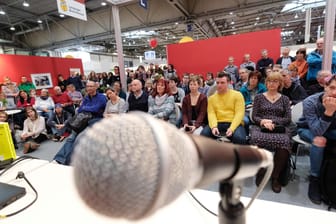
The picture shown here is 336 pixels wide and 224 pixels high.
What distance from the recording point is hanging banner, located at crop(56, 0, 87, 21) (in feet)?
11.5

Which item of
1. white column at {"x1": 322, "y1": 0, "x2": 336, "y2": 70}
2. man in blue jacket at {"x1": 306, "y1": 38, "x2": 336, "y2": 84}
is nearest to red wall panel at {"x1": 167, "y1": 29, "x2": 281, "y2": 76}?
man in blue jacket at {"x1": 306, "y1": 38, "x2": 336, "y2": 84}

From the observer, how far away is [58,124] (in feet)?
14.8

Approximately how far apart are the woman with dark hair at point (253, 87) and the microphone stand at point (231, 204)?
9.60 ft

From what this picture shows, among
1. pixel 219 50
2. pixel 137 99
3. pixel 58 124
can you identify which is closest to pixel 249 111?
pixel 137 99

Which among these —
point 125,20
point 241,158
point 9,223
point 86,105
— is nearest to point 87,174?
point 241,158

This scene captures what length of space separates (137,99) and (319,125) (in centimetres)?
237

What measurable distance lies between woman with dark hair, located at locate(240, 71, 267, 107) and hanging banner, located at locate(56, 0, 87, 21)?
3.32m

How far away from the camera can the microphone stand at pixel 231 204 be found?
1.25 ft

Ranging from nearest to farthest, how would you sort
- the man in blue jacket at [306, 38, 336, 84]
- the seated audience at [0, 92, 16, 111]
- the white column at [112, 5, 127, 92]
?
1. the man in blue jacket at [306, 38, 336, 84]
2. the white column at [112, 5, 127, 92]
3. the seated audience at [0, 92, 16, 111]

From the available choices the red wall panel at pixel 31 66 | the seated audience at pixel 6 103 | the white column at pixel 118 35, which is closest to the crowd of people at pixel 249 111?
the seated audience at pixel 6 103

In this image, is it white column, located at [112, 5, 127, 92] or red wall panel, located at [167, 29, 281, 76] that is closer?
white column, located at [112, 5, 127, 92]

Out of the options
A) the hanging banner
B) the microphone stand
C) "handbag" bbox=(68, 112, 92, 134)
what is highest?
the hanging banner

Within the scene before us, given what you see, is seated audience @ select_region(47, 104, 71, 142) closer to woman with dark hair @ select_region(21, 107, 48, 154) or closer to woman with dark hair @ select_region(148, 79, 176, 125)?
woman with dark hair @ select_region(21, 107, 48, 154)

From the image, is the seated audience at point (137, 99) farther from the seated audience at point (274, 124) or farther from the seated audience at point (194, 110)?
the seated audience at point (274, 124)
